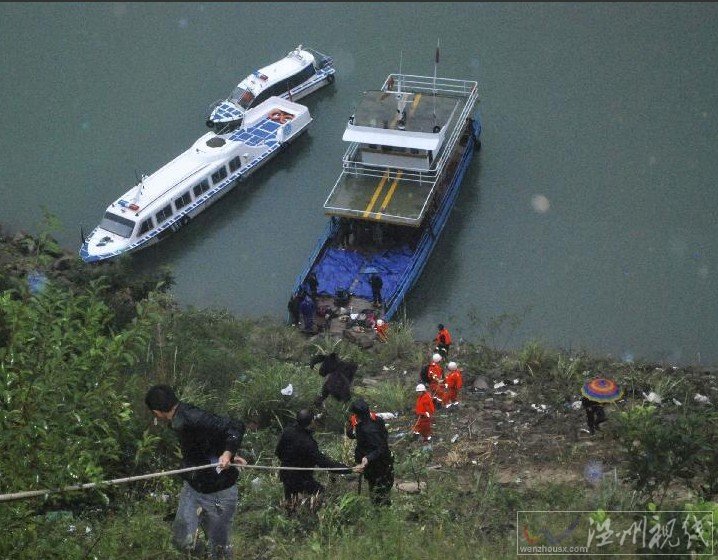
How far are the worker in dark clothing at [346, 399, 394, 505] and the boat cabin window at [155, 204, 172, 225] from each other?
1581 centimetres

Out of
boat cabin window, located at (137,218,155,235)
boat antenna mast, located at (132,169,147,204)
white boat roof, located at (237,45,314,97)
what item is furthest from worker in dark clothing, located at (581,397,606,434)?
white boat roof, located at (237,45,314,97)

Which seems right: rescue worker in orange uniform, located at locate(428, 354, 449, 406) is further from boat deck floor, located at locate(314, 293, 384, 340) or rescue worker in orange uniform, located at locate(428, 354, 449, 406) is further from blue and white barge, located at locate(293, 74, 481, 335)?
blue and white barge, located at locate(293, 74, 481, 335)

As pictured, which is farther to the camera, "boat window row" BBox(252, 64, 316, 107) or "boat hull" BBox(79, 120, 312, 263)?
"boat window row" BBox(252, 64, 316, 107)

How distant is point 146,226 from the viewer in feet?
85.4

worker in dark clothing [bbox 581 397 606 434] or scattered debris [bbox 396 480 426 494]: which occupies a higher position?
worker in dark clothing [bbox 581 397 606 434]

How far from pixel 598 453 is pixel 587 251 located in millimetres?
11733

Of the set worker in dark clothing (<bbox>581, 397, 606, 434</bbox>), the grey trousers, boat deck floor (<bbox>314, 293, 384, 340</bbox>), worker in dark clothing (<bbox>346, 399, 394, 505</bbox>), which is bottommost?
the grey trousers

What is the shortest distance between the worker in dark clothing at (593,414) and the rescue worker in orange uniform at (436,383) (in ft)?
8.15

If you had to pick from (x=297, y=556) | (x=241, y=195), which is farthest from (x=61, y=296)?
(x=241, y=195)

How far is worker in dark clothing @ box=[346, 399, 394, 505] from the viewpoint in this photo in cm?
1127

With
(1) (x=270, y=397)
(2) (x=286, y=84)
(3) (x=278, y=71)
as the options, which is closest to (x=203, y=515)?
(1) (x=270, y=397)

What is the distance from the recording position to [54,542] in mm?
9062

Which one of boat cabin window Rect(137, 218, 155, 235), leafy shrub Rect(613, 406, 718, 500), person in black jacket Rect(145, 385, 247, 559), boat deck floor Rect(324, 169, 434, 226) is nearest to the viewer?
person in black jacket Rect(145, 385, 247, 559)

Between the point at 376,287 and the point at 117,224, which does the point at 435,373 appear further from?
the point at 117,224
